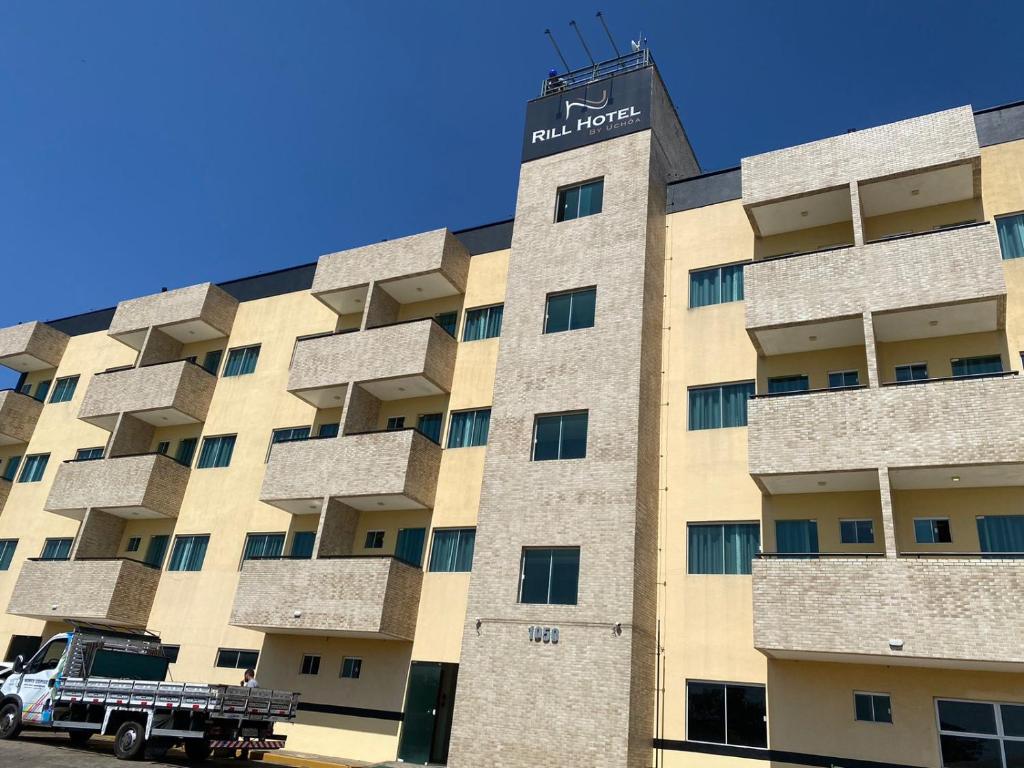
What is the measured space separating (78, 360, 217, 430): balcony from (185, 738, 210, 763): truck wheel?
1588 centimetres

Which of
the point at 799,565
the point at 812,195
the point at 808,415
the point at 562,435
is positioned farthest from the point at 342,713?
the point at 812,195

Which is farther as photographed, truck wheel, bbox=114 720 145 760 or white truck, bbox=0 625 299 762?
truck wheel, bbox=114 720 145 760

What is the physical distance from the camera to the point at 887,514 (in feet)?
61.1

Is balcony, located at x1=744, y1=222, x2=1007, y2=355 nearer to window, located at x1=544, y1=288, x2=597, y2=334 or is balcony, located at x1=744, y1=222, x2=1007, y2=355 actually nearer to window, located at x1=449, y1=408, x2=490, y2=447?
window, located at x1=544, y1=288, x2=597, y2=334

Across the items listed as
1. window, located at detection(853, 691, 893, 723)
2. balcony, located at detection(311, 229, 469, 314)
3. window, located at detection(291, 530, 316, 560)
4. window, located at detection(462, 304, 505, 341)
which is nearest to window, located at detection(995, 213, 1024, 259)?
window, located at detection(853, 691, 893, 723)

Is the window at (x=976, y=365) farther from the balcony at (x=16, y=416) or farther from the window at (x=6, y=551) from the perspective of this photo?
the balcony at (x=16, y=416)

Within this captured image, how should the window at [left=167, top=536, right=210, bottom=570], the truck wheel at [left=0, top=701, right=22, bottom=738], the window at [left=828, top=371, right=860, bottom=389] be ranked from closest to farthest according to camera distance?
1. the window at [left=828, top=371, right=860, bottom=389]
2. the truck wheel at [left=0, top=701, right=22, bottom=738]
3. the window at [left=167, top=536, right=210, bottom=570]

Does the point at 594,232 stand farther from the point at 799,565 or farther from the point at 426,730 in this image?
the point at 426,730

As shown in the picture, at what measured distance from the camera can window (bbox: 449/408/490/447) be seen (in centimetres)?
2723

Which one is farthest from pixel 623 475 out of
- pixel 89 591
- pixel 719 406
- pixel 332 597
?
pixel 89 591

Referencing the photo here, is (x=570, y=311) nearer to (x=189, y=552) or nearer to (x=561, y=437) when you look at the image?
(x=561, y=437)

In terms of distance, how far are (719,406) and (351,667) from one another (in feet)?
48.5

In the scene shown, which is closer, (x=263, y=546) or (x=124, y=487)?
(x=263, y=546)

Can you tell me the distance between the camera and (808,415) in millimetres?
20453
